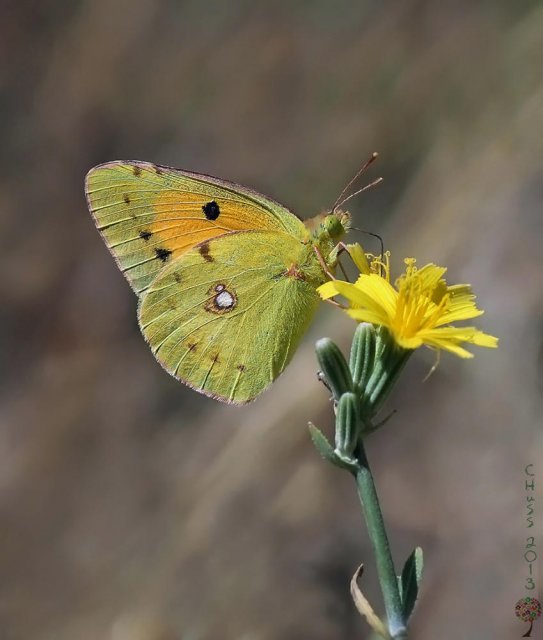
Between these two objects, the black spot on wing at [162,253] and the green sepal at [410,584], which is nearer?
the green sepal at [410,584]

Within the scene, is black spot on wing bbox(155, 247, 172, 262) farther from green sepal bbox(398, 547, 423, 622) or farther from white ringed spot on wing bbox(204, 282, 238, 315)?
green sepal bbox(398, 547, 423, 622)

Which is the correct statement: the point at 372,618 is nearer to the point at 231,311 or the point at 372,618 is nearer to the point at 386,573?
the point at 386,573

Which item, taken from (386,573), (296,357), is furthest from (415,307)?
(296,357)

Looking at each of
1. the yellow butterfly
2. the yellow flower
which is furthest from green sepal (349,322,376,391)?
the yellow butterfly

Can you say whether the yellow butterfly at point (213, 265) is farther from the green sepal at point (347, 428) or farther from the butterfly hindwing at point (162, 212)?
the green sepal at point (347, 428)

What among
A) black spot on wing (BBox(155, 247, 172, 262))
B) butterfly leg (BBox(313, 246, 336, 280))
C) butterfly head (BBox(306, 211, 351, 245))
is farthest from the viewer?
black spot on wing (BBox(155, 247, 172, 262))

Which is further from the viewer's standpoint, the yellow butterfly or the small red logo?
the small red logo

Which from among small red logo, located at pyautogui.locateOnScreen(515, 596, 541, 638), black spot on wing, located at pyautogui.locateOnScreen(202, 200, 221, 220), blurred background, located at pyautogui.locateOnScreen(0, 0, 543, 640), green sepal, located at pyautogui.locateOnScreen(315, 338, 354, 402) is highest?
black spot on wing, located at pyautogui.locateOnScreen(202, 200, 221, 220)

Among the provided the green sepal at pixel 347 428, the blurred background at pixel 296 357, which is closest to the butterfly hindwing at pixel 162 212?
the green sepal at pixel 347 428
